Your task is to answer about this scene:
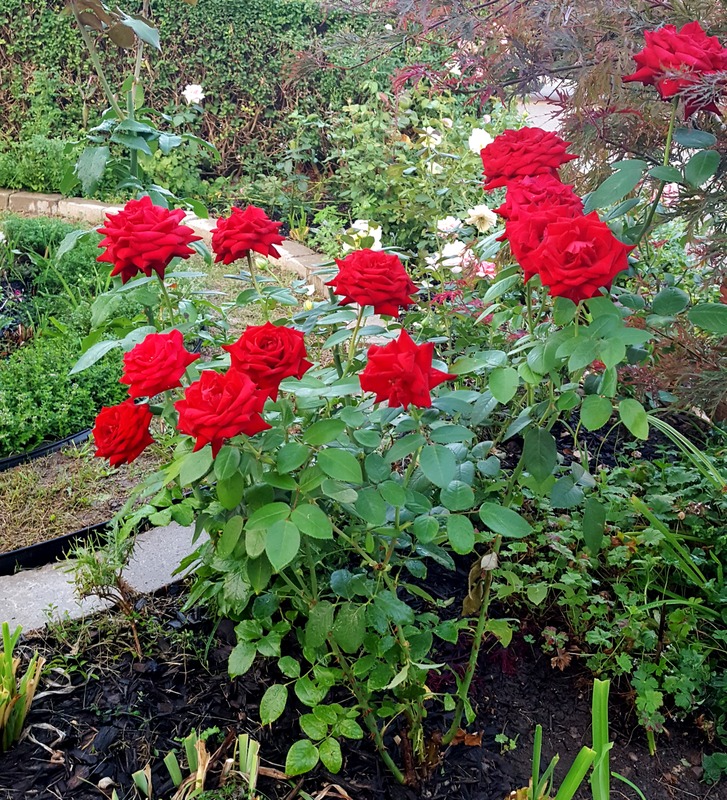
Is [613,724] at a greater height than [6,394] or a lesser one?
lesser

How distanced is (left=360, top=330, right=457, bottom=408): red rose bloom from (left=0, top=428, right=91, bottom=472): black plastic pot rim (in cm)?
216

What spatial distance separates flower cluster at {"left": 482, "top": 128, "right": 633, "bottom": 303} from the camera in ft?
4.00

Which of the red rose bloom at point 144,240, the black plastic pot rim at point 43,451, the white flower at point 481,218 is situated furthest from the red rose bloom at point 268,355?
the black plastic pot rim at point 43,451

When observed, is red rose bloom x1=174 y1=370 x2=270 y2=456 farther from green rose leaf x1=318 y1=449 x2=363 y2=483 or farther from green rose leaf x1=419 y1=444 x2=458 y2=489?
green rose leaf x1=419 y1=444 x2=458 y2=489

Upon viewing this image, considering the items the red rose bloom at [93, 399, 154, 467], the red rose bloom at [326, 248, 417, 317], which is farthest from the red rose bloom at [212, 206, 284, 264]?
the red rose bloom at [93, 399, 154, 467]

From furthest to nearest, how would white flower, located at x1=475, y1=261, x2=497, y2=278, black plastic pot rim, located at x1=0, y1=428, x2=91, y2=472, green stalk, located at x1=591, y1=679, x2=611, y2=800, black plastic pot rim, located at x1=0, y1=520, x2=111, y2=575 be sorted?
black plastic pot rim, located at x1=0, y1=428, x2=91, y2=472, white flower, located at x1=475, y1=261, x2=497, y2=278, black plastic pot rim, located at x1=0, y1=520, x2=111, y2=575, green stalk, located at x1=591, y1=679, x2=611, y2=800

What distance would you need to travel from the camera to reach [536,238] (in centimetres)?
131

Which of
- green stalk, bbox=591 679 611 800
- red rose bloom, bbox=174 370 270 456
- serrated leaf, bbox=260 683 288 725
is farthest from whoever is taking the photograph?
serrated leaf, bbox=260 683 288 725

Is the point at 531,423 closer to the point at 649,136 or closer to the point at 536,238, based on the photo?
the point at 536,238

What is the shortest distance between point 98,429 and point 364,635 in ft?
2.16

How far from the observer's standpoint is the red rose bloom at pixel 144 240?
1519mm

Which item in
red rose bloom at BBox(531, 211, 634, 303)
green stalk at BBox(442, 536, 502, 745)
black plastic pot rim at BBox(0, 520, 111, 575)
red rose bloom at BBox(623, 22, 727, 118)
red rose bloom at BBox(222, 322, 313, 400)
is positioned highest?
red rose bloom at BBox(623, 22, 727, 118)

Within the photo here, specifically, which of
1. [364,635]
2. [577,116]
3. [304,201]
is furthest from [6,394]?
[304,201]

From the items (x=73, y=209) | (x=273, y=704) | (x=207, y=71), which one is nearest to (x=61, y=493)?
(x=273, y=704)
